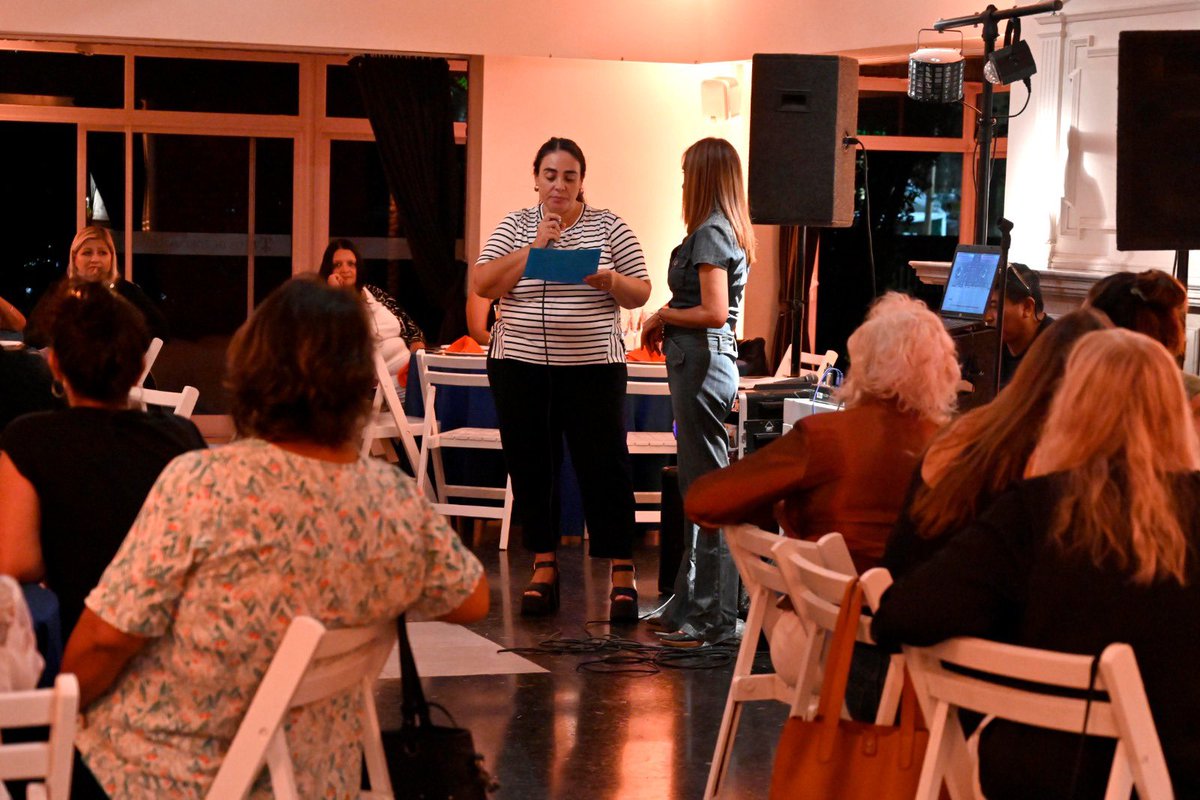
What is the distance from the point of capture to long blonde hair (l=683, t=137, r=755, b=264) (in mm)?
4949

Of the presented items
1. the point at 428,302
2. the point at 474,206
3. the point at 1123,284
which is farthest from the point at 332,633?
the point at 428,302

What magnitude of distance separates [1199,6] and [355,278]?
4544 millimetres

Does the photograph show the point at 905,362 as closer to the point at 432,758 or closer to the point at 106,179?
the point at 432,758

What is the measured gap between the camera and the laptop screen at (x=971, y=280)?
5281mm

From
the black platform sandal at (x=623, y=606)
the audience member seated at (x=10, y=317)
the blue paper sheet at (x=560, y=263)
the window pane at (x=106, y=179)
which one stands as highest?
the window pane at (x=106, y=179)

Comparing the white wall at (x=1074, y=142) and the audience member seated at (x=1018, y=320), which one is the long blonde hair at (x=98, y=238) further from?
the white wall at (x=1074, y=142)

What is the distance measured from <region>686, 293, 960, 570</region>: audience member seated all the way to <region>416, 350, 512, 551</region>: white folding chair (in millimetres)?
3289

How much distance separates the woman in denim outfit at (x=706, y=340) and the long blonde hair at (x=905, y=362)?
155 cm

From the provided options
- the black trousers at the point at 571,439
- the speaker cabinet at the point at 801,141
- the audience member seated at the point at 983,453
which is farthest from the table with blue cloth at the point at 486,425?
the audience member seated at the point at 983,453

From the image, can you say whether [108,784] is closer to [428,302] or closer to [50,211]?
[428,302]

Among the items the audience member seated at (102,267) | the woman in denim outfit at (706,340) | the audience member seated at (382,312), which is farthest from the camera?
the audience member seated at (382,312)

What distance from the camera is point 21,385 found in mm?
3938

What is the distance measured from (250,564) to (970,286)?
3854 millimetres

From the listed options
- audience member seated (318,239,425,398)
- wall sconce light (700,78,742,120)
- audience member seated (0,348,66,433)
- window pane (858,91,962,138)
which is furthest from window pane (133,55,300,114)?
audience member seated (0,348,66,433)
